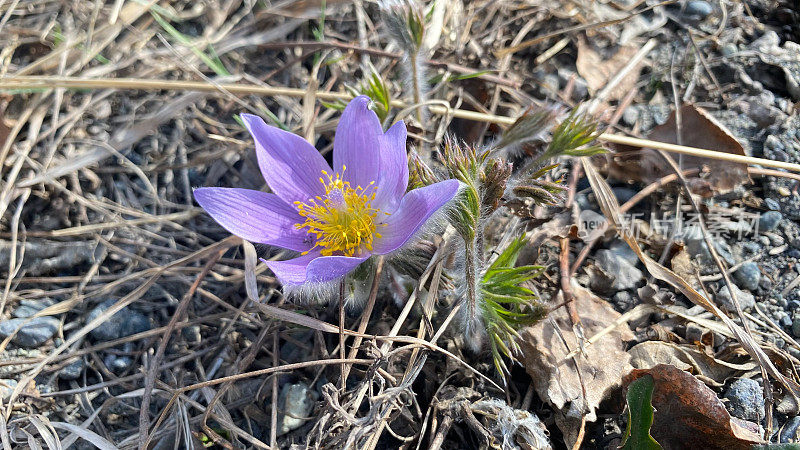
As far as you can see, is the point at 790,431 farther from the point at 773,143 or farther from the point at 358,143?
the point at 358,143

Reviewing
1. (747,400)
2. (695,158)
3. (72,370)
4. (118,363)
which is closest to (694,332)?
(747,400)

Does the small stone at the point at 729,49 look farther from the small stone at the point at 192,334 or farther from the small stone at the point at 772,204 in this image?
the small stone at the point at 192,334

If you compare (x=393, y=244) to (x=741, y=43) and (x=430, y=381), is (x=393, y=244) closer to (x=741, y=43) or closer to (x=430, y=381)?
(x=430, y=381)

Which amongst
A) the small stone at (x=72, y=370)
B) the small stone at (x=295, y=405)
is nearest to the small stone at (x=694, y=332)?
the small stone at (x=295, y=405)

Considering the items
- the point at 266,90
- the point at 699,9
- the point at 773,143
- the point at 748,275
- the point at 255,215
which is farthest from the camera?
the point at 699,9

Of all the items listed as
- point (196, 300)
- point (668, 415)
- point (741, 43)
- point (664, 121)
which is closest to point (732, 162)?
point (664, 121)

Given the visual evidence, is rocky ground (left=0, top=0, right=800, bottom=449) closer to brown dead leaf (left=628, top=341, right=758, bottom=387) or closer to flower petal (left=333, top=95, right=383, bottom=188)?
brown dead leaf (left=628, top=341, right=758, bottom=387)
